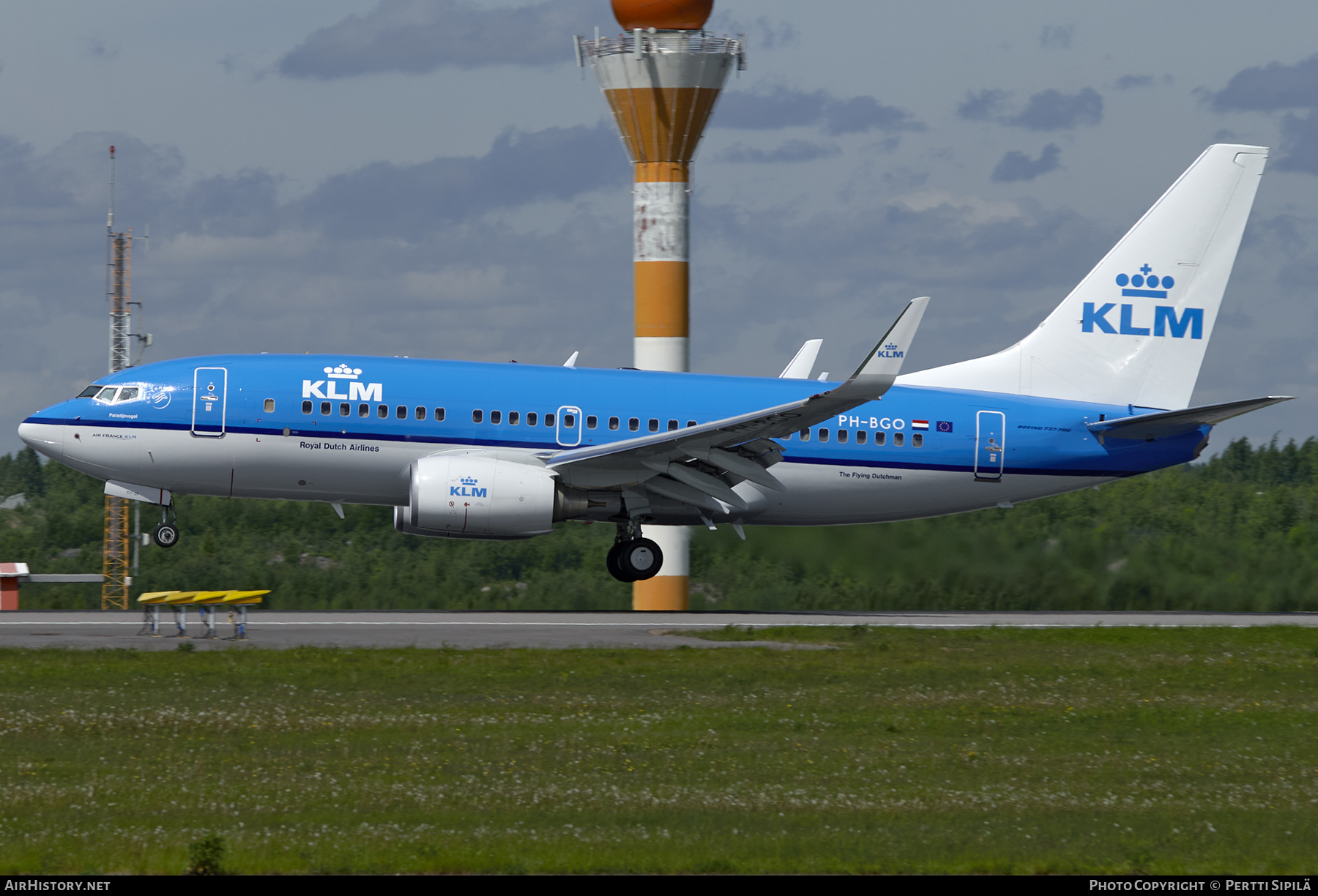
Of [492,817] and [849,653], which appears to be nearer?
[492,817]

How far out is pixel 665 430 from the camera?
28422 mm

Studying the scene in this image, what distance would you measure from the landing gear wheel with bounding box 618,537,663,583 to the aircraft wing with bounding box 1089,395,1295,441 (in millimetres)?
9893

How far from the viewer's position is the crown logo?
32.2 metres

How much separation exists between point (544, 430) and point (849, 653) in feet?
28.5

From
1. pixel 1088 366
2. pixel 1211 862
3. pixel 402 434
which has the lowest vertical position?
pixel 1211 862

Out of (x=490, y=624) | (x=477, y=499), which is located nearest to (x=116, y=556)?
(x=477, y=499)

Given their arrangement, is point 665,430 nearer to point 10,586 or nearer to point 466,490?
point 466,490

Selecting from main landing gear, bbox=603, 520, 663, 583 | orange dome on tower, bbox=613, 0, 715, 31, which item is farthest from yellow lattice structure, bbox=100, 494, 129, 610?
orange dome on tower, bbox=613, 0, 715, 31

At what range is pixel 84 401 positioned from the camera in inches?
1070

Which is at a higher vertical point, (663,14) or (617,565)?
(663,14)

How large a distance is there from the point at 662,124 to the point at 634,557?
13.8 m

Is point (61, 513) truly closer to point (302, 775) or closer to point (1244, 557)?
point (1244, 557)

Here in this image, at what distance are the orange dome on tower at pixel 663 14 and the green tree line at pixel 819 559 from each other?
1341cm
